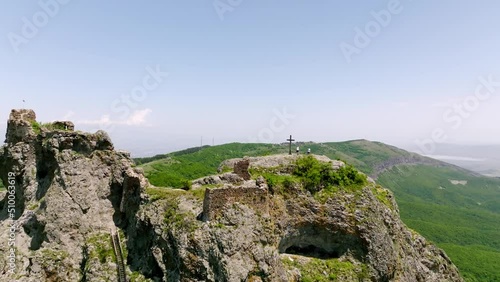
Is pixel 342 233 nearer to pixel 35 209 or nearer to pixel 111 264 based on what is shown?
pixel 111 264

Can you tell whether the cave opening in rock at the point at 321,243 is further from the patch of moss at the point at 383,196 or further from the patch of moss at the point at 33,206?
the patch of moss at the point at 33,206

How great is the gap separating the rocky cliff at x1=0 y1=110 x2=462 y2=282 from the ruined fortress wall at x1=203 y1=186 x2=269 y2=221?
0.08 metres

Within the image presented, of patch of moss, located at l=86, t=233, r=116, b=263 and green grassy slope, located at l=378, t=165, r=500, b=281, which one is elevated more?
patch of moss, located at l=86, t=233, r=116, b=263

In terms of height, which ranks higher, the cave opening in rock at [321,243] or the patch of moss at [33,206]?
the patch of moss at [33,206]

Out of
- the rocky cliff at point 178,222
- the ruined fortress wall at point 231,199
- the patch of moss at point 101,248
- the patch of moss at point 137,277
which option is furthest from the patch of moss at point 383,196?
the patch of moss at point 101,248

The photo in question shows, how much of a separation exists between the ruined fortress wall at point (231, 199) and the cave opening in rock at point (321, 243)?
4429 mm

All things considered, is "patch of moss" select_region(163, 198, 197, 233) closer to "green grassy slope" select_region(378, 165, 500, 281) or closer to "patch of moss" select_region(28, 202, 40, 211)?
"patch of moss" select_region(28, 202, 40, 211)

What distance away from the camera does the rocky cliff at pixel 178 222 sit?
23.7m

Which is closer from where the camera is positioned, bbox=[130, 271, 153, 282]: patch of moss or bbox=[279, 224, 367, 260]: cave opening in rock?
bbox=[130, 271, 153, 282]: patch of moss

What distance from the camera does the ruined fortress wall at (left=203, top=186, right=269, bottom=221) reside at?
2378cm

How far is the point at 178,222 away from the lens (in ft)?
79.4

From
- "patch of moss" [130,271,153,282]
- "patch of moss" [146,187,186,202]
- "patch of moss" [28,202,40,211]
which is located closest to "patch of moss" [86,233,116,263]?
"patch of moss" [130,271,153,282]

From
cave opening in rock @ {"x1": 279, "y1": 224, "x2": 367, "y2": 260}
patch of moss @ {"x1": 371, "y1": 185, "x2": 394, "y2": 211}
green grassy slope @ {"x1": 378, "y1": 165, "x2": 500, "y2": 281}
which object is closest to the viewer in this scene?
cave opening in rock @ {"x1": 279, "y1": 224, "x2": 367, "y2": 260}

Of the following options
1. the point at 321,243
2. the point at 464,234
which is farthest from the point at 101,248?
the point at 464,234
